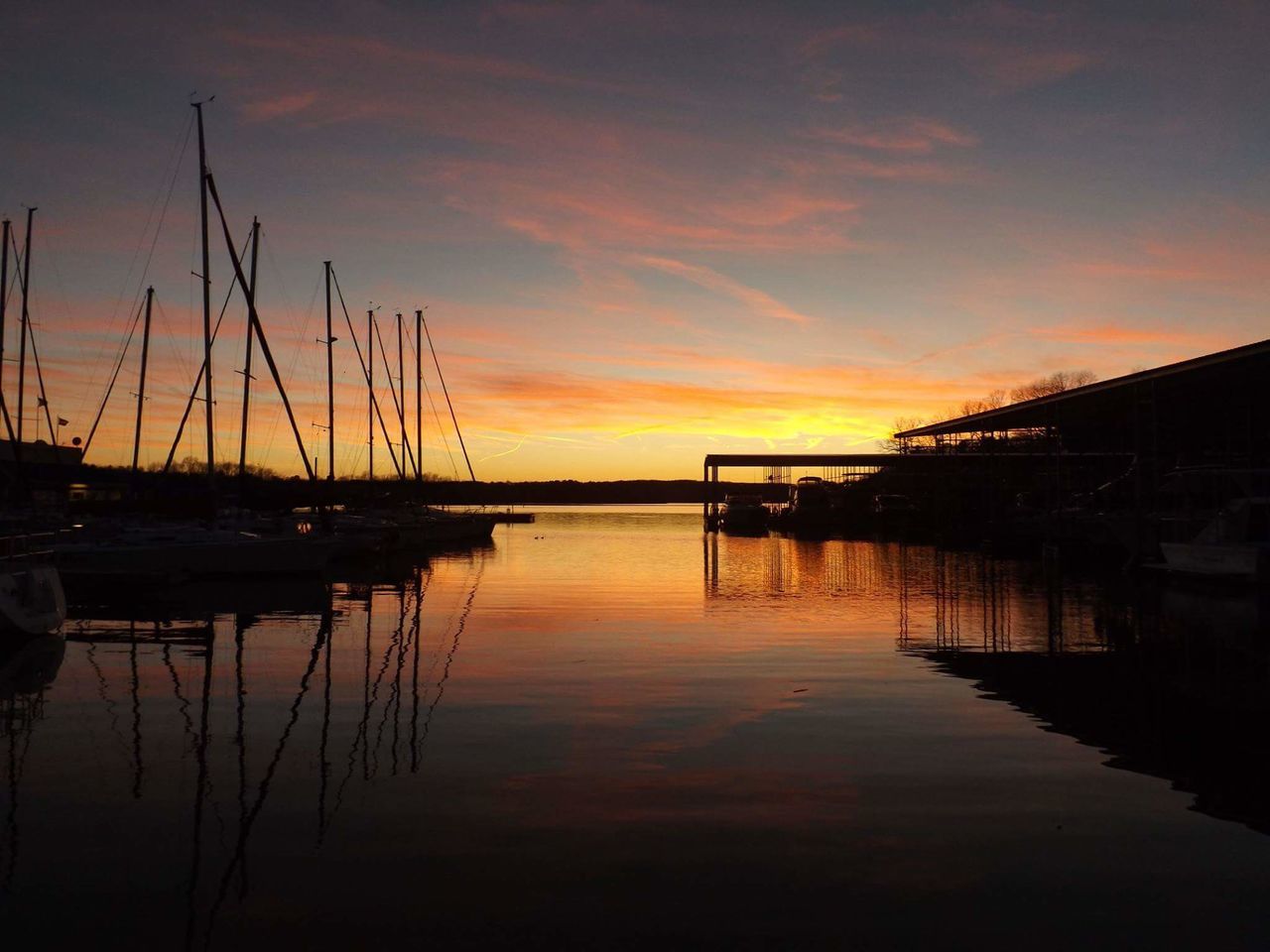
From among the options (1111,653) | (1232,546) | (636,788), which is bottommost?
(636,788)

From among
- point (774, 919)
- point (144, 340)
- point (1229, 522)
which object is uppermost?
point (144, 340)

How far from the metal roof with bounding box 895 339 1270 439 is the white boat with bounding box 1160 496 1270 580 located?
13.9ft

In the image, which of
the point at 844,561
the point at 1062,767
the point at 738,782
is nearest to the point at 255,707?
the point at 738,782

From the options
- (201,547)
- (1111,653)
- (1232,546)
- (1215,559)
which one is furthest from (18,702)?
(1215,559)

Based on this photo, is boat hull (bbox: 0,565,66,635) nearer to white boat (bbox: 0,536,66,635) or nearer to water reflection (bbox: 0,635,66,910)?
white boat (bbox: 0,536,66,635)

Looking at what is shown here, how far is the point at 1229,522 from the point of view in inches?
1215

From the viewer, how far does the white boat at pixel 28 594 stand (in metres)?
18.2

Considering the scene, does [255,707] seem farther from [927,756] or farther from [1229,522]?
[1229,522]

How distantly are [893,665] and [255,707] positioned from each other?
9221 millimetres

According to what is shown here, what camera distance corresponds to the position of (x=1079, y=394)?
42625 millimetres

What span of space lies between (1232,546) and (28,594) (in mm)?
28033

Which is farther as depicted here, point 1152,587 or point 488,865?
point 1152,587

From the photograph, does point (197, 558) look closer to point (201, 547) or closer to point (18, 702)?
point (201, 547)

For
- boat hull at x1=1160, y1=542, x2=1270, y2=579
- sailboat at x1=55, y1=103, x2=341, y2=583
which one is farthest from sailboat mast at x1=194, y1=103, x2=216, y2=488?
boat hull at x1=1160, y1=542, x2=1270, y2=579
